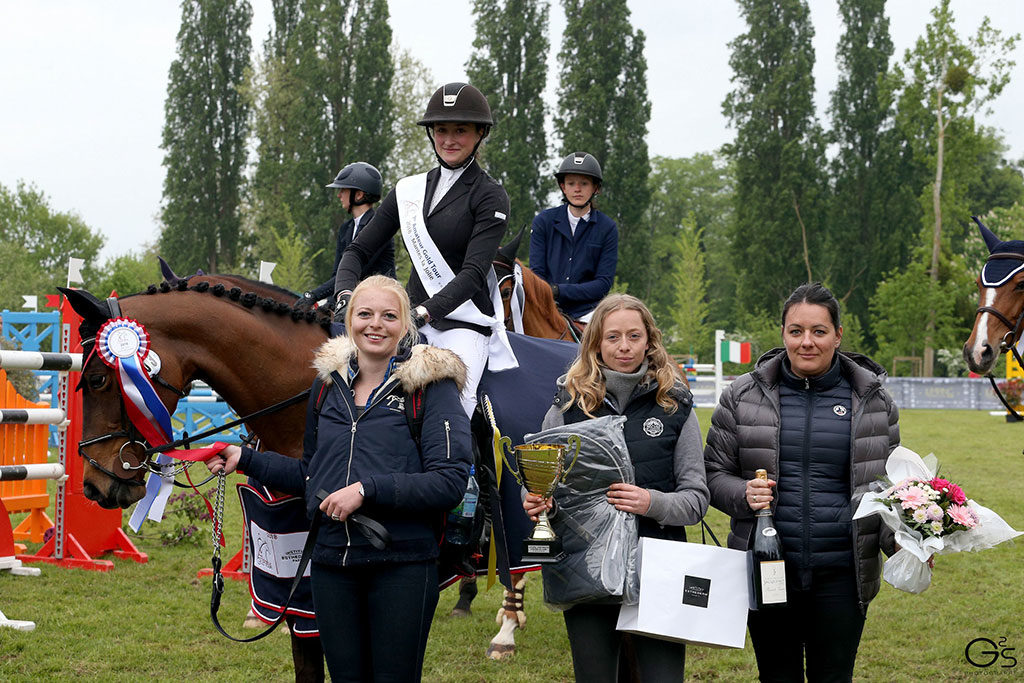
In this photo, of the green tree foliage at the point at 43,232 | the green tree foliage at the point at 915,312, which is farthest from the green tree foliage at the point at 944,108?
the green tree foliage at the point at 43,232

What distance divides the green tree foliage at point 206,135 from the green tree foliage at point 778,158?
883 inches

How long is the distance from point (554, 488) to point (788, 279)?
3914cm

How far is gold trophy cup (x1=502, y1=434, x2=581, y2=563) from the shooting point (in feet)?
9.36

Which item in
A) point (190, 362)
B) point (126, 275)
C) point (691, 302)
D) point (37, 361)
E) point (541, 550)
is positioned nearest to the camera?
point (541, 550)

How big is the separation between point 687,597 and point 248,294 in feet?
7.21

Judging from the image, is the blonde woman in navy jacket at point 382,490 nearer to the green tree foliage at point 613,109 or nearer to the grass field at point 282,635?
the grass field at point 282,635

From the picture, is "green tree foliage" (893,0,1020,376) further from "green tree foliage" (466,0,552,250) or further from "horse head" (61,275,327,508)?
"horse head" (61,275,327,508)

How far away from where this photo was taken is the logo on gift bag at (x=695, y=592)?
9.47 feet

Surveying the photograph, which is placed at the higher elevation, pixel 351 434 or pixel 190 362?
pixel 190 362

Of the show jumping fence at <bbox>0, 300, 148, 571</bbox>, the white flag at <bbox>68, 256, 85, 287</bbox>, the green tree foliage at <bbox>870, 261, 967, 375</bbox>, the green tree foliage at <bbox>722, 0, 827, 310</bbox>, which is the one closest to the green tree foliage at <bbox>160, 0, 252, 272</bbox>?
the green tree foliage at <bbox>722, 0, 827, 310</bbox>

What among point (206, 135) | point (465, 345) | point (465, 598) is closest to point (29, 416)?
point (465, 598)

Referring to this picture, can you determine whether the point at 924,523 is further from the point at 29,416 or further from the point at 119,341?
the point at 29,416

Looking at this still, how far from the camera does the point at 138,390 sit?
3.51m

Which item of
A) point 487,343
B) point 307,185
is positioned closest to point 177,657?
point 487,343
